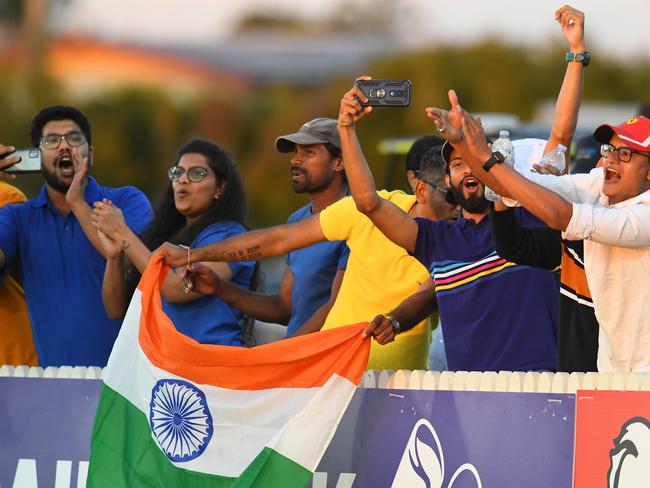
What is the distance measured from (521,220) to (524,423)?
4.02ft

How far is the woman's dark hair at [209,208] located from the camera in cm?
934

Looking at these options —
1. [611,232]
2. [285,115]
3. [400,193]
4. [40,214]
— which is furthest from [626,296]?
[285,115]

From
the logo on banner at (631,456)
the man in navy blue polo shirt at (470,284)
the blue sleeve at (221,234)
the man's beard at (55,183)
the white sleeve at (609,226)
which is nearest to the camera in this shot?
the logo on banner at (631,456)

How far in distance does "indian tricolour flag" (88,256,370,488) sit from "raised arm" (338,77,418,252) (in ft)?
1.87

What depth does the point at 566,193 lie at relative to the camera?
733 centimetres

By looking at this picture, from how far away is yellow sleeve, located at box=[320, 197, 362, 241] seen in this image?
8414 mm

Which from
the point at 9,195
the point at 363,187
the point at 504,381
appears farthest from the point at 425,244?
the point at 9,195

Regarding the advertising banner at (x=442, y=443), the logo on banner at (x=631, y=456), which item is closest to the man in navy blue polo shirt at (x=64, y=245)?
the advertising banner at (x=442, y=443)

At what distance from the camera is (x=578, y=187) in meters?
7.34

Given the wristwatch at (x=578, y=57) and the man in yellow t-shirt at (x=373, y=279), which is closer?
the wristwatch at (x=578, y=57)

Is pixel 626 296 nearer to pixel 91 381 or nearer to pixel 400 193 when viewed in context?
pixel 400 193

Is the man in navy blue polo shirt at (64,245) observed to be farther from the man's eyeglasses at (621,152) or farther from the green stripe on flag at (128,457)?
the man's eyeglasses at (621,152)

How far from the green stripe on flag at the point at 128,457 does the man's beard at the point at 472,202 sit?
1.61m

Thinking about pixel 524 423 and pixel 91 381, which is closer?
pixel 524 423
